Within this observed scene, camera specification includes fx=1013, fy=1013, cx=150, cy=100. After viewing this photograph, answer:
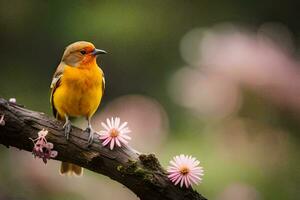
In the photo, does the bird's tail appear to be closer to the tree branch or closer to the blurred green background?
the tree branch

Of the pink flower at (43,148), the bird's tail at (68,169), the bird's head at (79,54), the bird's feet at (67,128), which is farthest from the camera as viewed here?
the bird's head at (79,54)

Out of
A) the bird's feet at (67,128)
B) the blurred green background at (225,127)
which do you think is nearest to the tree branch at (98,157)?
the bird's feet at (67,128)

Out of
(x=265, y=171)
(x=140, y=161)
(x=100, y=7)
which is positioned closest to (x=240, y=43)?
(x=265, y=171)

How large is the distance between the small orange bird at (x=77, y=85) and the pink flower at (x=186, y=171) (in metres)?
0.86

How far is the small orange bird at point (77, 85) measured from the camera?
4.84 metres

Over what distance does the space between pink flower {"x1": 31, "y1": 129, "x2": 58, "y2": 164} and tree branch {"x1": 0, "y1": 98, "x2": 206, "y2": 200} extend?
1.1 inches

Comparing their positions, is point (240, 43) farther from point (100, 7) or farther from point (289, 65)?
point (100, 7)

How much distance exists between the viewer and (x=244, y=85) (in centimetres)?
667

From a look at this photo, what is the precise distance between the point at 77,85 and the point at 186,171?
103cm

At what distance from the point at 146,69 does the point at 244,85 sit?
5395 mm

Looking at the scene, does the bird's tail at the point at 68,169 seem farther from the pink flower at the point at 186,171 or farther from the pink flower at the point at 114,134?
the pink flower at the point at 186,171

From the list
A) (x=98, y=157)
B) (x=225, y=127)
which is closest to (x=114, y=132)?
(x=98, y=157)

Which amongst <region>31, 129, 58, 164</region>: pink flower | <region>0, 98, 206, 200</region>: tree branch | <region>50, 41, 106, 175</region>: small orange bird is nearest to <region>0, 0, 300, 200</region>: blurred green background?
<region>50, 41, 106, 175</region>: small orange bird

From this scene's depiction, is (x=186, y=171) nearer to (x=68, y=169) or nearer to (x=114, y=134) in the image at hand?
(x=114, y=134)
